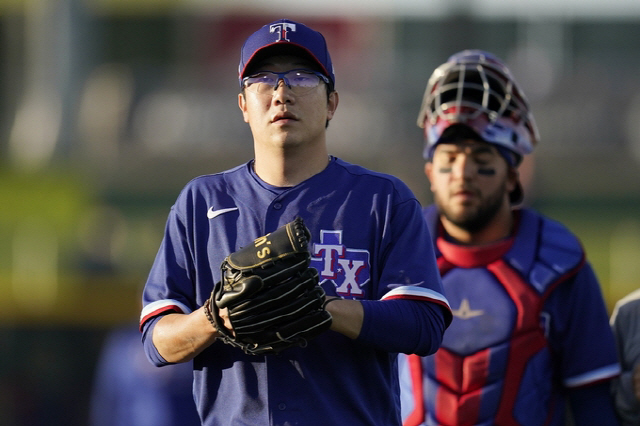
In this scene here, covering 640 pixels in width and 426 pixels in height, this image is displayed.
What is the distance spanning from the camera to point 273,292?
2578 mm

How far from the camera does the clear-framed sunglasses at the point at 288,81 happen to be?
2891mm

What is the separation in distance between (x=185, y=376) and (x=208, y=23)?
1537 centimetres

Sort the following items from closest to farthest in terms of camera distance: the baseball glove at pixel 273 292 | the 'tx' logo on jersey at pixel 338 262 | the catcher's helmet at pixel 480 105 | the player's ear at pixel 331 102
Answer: the baseball glove at pixel 273 292
the 'tx' logo on jersey at pixel 338 262
the player's ear at pixel 331 102
the catcher's helmet at pixel 480 105

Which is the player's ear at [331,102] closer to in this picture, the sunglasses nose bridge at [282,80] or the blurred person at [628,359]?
the sunglasses nose bridge at [282,80]

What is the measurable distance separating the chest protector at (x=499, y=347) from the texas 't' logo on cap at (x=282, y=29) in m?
1.36

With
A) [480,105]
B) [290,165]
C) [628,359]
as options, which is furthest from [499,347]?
[290,165]

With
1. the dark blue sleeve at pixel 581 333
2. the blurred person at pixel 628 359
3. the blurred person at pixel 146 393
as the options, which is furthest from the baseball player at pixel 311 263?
the blurred person at pixel 146 393

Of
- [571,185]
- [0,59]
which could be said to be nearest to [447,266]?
[571,185]

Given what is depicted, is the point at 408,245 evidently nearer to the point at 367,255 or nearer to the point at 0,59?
the point at 367,255

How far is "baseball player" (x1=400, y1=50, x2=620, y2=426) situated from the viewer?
12.3 ft

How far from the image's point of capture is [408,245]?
288 centimetres

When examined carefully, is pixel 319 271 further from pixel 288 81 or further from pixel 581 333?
pixel 581 333

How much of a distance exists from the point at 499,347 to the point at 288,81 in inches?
55.6

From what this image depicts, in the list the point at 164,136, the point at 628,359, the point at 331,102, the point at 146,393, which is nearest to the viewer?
the point at 331,102
